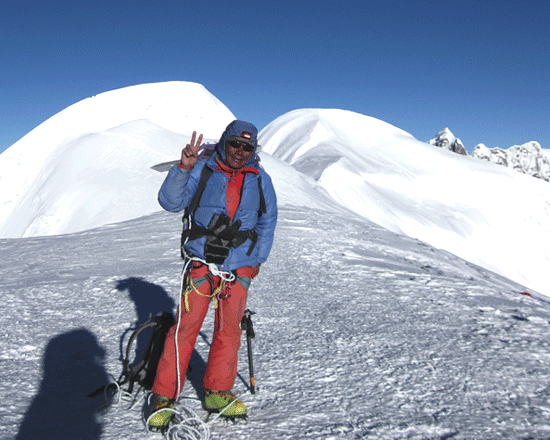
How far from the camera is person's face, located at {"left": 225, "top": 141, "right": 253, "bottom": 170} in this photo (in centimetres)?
245

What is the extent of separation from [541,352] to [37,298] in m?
4.84

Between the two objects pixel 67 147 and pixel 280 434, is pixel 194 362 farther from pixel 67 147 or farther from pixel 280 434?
pixel 67 147

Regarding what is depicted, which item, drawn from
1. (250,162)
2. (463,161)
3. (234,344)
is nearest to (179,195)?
(250,162)

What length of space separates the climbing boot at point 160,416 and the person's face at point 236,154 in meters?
1.45

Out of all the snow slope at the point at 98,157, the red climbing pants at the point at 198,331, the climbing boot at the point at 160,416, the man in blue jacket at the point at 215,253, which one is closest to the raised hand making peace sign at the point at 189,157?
the man in blue jacket at the point at 215,253

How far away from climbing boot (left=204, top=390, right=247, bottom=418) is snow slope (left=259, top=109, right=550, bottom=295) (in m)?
16.6

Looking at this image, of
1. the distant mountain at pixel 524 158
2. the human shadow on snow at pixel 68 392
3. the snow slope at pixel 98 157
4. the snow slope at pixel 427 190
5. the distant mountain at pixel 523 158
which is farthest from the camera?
the distant mountain at pixel 524 158

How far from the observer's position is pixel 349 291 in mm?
4953

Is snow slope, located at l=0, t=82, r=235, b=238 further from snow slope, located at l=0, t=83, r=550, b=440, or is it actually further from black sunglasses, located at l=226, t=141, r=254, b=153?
black sunglasses, located at l=226, t=141, r=254, b=153

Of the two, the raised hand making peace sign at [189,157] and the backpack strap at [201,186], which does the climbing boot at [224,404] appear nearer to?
the backpack strap at [201,186]

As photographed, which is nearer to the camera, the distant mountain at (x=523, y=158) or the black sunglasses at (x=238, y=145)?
the black sunglasses at (x=238, y=145)

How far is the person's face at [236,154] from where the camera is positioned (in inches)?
96.4

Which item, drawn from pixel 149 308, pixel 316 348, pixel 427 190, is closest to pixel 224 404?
pixel 316 348

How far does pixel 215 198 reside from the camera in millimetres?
2479
